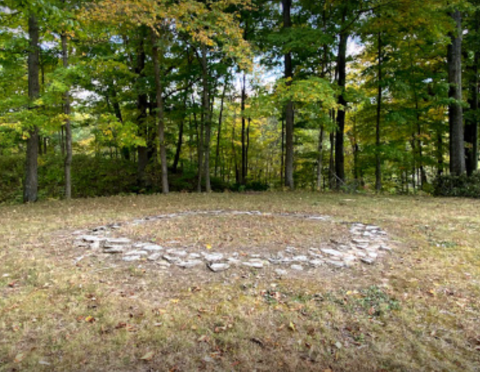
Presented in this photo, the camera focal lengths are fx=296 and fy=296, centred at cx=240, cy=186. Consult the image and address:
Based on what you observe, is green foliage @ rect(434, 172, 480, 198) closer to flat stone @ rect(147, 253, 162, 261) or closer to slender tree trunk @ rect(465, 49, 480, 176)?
slender tree trunk @ rect(465, 49, 480, 176)

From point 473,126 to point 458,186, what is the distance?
15.8ft

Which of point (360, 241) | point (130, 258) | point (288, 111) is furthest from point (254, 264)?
point (288, 111)

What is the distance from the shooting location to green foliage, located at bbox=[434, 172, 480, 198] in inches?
402

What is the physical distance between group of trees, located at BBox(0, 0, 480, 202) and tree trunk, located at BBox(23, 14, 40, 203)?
1.3 inches

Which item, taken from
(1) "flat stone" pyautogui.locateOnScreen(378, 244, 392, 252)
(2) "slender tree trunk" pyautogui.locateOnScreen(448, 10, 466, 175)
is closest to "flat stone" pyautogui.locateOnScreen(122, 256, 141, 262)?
(1) "flat stone" pyautogui.locateOnScreen(378, 244, 392, 252)

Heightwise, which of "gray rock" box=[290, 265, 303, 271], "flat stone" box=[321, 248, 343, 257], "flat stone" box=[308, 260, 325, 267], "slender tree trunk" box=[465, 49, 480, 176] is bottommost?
"gray rock" box=[290, 265, 303, 271]

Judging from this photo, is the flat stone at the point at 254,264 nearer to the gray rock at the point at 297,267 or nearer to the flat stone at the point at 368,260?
the gray rock at the point at 297,267

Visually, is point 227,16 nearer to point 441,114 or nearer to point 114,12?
point 114,12

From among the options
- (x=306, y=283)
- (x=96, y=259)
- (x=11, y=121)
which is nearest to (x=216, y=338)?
(x=306, y=283)

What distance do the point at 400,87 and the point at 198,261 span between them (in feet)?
35.0

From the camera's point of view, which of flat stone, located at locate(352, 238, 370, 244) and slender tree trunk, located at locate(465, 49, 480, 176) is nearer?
flat stone, located at locate(352, 238, 370, 244)

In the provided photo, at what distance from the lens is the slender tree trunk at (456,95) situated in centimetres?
1073

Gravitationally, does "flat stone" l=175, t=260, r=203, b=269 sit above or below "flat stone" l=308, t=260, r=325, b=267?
above

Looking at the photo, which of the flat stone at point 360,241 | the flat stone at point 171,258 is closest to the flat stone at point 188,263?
the flat stone at point 171,258
